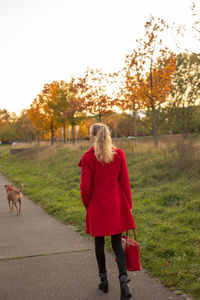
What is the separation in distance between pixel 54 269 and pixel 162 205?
4123 millimetres

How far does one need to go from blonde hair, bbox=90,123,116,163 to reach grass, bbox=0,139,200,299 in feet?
5.61

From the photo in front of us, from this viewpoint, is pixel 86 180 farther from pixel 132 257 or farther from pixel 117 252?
pixel 132 257

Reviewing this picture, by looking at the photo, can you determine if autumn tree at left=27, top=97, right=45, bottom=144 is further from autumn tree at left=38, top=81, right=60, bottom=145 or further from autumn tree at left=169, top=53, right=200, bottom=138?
autumn tree at left=169, top=53, right=200, bottom=138

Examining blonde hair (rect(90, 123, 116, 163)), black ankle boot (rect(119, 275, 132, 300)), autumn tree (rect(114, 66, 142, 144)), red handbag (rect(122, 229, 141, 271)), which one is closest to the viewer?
black ankle boot (rect(119, 275, 132, 300))

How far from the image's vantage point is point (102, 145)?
348cm

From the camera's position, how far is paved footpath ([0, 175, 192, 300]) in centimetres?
362

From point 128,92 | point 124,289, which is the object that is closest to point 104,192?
point 124,289

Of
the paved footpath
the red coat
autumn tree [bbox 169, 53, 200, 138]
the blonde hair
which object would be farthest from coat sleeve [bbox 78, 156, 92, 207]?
autumn tree [bbox 169, 53, 200, 138]

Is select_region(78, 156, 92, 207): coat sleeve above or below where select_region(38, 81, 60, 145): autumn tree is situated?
below

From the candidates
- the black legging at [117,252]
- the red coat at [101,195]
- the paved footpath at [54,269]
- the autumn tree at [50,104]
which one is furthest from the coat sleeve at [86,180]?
the autumn tree at [50,104]

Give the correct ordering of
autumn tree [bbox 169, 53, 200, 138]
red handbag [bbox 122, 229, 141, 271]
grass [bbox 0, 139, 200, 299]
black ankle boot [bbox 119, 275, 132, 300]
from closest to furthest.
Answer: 1. black ankle boot [bbox 119, 275, 132, 300]
2. red handbag [bbox 122, 229, 141, 271]
3. grass [bbox 0, 139, 200, 299]
4. autumn tree [bbox 169, 53, 200, 138]

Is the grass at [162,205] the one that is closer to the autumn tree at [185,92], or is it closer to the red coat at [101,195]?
the red coat at [101,195]

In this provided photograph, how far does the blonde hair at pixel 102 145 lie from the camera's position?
137 inches

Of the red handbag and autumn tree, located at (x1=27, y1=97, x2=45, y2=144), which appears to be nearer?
the red handbag
